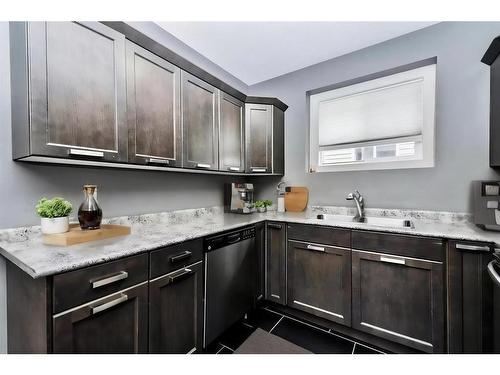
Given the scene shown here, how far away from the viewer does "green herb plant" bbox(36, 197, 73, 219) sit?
1.16 meters

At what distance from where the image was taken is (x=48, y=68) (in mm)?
1079

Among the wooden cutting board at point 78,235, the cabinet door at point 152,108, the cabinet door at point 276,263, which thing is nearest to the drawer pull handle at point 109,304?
the wooden cutting board at point 78,235

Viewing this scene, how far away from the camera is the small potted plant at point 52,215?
3.83 ft

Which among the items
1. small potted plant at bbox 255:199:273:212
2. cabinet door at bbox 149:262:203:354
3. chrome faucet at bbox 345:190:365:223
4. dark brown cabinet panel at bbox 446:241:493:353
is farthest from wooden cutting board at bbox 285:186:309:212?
cabinet door at bbox 149:262:203:354

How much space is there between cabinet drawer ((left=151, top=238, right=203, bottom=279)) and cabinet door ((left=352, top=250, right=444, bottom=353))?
1.19m

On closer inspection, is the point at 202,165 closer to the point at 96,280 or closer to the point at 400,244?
the point at 96,280

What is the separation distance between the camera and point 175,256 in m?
1.28

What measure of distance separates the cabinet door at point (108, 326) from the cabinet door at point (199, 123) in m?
1.04

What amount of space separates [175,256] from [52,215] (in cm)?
69

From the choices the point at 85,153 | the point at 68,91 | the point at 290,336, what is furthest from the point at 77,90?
the point at 290,336

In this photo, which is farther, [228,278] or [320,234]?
[320,234]

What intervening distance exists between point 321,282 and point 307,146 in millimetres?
1540

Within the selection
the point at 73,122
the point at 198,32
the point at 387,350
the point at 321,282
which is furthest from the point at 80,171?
the point at 387,350
